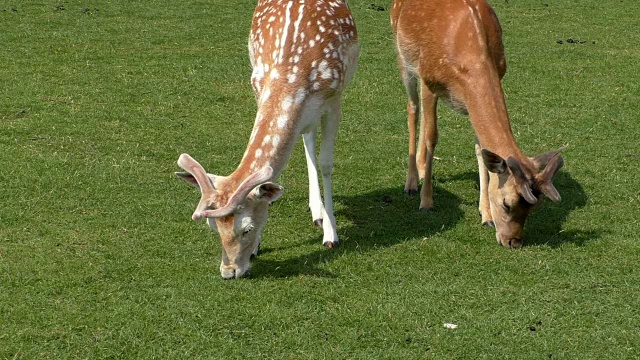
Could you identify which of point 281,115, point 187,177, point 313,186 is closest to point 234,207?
point 187,177

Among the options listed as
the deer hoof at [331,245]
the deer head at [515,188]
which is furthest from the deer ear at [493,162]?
the deer hoof at [331,245]

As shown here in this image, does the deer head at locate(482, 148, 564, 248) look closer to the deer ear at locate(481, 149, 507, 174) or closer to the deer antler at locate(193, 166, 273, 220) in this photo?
the deer ear at locate(481, 149, 507, 174)

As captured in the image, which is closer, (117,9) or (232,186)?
(232,186)

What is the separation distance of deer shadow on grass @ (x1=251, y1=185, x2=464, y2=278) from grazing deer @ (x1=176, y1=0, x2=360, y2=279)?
0.18 m

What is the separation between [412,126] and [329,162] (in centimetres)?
145

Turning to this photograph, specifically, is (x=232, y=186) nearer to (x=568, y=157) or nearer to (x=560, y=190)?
(x=560, y=190)

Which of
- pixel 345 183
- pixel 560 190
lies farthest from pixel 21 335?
pixel 560 190

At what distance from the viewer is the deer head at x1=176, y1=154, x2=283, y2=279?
20.5 ft

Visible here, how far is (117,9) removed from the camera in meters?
15.4

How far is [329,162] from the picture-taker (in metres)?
7.64

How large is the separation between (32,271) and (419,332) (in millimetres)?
2548

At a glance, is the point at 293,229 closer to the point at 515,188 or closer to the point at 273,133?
the point at 273,133

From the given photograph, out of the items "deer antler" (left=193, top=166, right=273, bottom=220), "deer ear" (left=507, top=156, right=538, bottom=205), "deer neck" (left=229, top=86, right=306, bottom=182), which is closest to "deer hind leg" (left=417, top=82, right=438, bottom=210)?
"deer ear" (left=507, top=156, right=538, bottom=205)

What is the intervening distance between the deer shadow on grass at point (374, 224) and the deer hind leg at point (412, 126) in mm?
96
